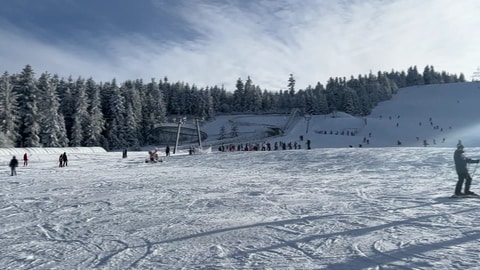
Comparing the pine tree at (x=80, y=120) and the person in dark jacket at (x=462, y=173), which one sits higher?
the pine tree at (x=80, y=120)

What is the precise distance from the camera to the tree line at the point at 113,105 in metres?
48.6

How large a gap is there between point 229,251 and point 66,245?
9.58ft

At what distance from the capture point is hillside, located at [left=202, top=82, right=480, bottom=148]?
56.1m

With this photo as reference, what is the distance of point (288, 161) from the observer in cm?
2653

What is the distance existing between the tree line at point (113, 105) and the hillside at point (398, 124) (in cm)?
1031

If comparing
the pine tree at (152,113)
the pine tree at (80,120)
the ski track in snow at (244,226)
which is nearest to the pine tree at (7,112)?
the pine tree at (80,120)

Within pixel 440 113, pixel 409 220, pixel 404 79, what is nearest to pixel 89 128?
pixel 409 220

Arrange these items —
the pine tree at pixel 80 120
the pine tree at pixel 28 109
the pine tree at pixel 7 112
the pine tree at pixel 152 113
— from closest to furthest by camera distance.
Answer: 1. the pine tree at pixel 7 112
2. the pine tree at pixel 28 109
3. the pine tree at pixel 80 120
4. the pine tree at pixel 152 113

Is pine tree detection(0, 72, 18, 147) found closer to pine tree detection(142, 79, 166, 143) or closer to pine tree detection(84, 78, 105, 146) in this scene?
pine tree detection(84, 78, 105, 146)

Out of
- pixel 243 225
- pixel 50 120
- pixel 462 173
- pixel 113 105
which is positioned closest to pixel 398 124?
pixel 113 105

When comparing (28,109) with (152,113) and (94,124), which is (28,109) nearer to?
(94,124)

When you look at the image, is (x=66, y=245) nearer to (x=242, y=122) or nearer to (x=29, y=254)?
(x=29, y=254)

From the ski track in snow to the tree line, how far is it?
37.8 m

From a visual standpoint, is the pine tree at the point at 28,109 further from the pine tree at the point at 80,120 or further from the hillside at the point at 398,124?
the hillside at the point at 398,124
